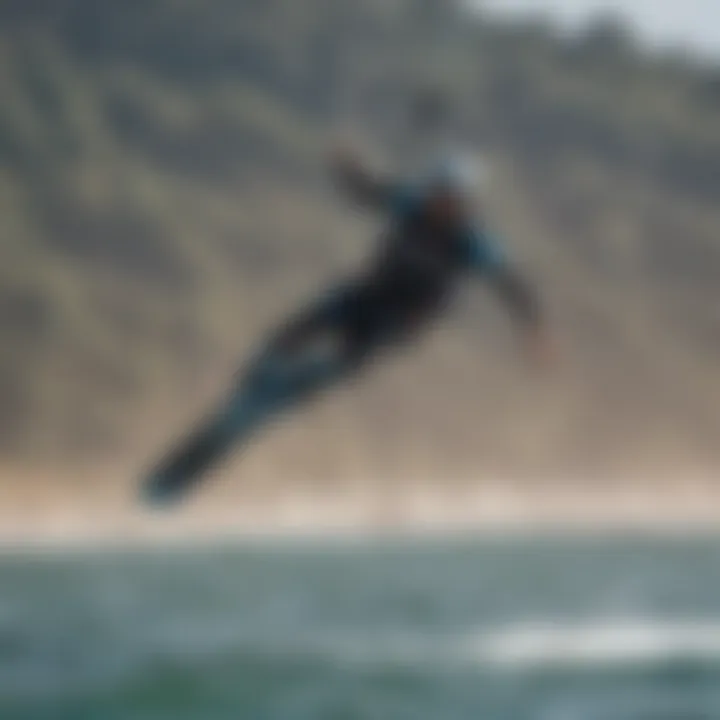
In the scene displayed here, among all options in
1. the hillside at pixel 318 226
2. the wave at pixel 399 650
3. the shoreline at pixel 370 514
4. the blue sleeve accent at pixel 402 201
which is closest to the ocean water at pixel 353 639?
the wave at pixel 399 650

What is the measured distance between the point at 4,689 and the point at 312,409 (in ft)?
58.6

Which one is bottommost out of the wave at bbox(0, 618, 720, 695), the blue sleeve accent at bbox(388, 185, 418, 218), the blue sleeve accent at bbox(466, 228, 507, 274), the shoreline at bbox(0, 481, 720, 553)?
the blue sleeve accent at bbox(466, 228, 507, 274)

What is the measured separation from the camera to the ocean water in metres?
9.38

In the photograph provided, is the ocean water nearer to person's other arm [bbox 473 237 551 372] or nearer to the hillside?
the hillside

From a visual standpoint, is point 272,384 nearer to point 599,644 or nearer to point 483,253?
point 483,253

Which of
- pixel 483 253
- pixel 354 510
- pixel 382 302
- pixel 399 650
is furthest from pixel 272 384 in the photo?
pixel 354 510

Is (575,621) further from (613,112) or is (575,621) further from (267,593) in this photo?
(613,112)

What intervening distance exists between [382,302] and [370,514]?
21537 mm

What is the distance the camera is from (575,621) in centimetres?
1456

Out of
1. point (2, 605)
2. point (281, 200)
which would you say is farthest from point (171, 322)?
point (2, 605)

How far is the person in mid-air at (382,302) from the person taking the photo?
12.3 feet

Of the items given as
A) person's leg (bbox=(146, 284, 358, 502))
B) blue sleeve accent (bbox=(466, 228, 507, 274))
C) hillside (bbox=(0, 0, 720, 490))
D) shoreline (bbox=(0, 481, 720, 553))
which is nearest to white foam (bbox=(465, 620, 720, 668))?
person's leg (bbox=(146, 284, 358, 502))

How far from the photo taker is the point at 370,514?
25.5 m

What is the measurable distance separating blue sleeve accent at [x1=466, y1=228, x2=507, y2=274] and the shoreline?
19.5 m
